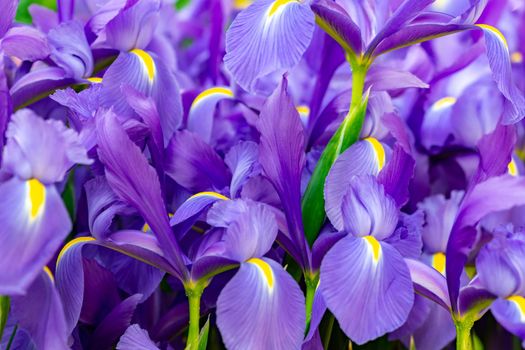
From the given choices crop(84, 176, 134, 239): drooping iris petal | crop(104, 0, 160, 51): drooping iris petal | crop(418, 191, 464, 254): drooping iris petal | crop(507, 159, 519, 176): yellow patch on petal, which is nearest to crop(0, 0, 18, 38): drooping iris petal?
crop(104, 0, 160, 51): drooping iris petal

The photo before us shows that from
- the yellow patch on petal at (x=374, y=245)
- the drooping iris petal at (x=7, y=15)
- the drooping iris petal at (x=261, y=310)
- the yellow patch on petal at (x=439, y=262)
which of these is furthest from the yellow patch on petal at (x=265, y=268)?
the drooping iris petal at (x=7, y=15)

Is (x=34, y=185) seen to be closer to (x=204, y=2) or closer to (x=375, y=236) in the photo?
(x=375, y=236)

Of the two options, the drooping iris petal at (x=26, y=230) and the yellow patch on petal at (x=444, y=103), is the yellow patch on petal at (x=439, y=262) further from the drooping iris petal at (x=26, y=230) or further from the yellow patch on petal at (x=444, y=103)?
the drooping iris petal at (x=26, y=230)

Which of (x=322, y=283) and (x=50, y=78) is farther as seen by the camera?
(x=50, y=78)

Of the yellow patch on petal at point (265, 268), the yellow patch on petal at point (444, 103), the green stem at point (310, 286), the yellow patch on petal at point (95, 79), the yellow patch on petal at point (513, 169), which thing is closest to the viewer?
the yellow patch on petal at point (265, 268)

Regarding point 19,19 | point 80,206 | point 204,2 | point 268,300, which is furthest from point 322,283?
point 204,2
